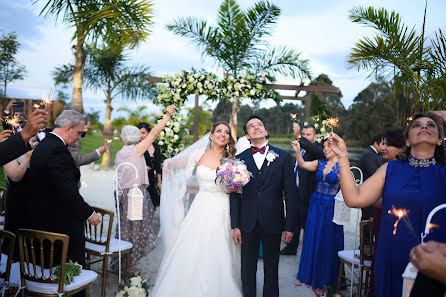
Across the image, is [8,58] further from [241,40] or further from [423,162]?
[423,162]

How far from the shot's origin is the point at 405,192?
248 centimetres

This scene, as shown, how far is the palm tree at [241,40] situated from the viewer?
9883mm

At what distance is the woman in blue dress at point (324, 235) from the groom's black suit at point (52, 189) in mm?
3103

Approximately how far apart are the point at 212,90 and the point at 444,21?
14.7 feet

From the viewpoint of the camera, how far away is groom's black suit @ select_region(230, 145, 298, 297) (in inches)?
151

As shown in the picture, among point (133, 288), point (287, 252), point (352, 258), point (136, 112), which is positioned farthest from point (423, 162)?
point (136, 112)

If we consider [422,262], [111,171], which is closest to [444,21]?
[422,262]

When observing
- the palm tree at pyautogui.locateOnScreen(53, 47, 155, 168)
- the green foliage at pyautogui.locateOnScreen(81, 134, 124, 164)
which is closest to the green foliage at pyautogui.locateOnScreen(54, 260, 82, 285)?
the palm tree at pyautogui.locateOnScreen(53, 47, 155, 168)

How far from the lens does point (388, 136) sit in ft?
13.8

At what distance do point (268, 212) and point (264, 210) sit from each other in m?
0.05

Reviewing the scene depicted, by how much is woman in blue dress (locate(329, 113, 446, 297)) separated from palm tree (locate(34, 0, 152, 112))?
6304 mm

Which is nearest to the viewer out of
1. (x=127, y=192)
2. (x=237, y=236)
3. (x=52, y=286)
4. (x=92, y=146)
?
(x=52, y=286)

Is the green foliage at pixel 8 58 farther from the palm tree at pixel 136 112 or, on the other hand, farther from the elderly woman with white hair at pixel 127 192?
the palm tree at pixel 136 112

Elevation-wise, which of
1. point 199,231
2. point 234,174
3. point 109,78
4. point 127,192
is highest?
point 109,78
